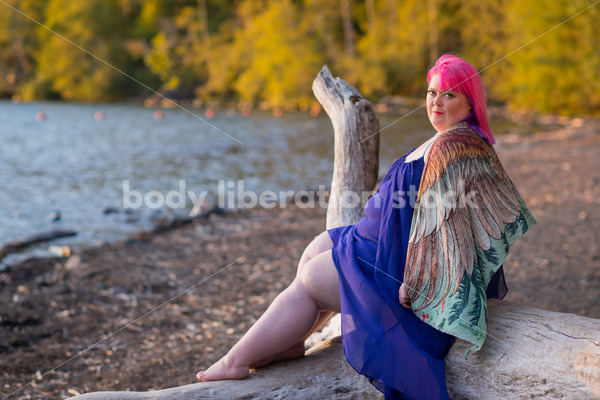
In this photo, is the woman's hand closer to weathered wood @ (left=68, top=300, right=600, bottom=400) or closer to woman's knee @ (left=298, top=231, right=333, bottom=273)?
weathered wood @ (left=68, top=300, right=600, bottom=400)

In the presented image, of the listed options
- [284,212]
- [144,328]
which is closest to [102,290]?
[144,328]

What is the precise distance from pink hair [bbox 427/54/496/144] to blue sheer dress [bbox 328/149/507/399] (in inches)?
13.2

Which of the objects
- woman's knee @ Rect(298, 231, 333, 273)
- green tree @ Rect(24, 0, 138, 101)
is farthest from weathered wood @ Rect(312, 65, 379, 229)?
green tree @ Rect(24, 0, 138, 101)

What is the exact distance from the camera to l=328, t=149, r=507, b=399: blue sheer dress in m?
2.31

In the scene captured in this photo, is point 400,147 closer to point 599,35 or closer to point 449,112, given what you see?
point 599,35

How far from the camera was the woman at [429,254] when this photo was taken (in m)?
2.31

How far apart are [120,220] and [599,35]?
2065cm

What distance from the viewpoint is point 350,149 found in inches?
146

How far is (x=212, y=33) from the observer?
4306 centimetres

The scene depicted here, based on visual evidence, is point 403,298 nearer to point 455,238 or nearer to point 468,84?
point 455,238

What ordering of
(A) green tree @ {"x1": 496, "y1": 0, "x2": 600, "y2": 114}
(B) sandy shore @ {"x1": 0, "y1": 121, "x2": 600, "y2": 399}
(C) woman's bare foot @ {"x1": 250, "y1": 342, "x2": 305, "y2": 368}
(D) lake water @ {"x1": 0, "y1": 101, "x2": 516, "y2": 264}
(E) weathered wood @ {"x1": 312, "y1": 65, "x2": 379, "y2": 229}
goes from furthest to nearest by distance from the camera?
(A) green tree @ {"x1": 496, "y1": 0, "x2": 600, "y2": 114} < (D) lake water @ {"x1": 0, "y1": 101, "x2": 516, "y2": 264} < (B) sandy shore @ {"x1": 0, "y1": 121, "x2": 600, "y2": 399} < (E) weathered wood @ {"x1": 312, "y1": 65, "x2": 379, "y2": 229} < (C) woman's bare foot @ {"x1": 250, "y1": 342, "x2": 305, "y2": 368}

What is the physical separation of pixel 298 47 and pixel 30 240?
29.5 m

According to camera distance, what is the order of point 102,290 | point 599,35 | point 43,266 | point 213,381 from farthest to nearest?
point 599,35, point 43,266, point 102,290, point 213,381

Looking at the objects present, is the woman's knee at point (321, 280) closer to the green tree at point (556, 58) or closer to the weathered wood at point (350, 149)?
the weathered wood at point (350, 149)
